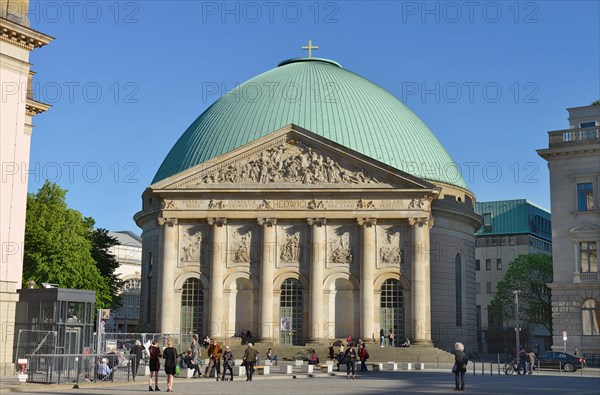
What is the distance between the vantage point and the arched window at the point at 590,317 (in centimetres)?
5928

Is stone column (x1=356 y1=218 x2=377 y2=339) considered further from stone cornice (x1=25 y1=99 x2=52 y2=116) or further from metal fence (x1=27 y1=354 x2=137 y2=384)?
metal fence (x1=27 y1=354 x2=137 y2=384)

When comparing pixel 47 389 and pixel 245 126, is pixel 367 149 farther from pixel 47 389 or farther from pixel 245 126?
pixel 47 389

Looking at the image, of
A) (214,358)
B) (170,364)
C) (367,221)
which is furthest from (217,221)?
(170,364)

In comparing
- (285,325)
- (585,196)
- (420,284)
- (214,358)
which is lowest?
(214,358)

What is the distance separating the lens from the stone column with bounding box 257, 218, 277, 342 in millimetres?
62812

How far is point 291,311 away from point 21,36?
1305 inches

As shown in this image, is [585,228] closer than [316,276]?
Yes

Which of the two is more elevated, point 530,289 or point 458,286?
point 530,289

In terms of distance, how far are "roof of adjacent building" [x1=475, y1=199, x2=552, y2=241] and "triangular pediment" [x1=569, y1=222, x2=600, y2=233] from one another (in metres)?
54.7

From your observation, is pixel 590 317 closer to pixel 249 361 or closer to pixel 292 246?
pixel 292 246

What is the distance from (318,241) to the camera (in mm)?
63125

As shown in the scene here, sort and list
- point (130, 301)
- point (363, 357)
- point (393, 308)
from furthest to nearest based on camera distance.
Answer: point (130, 301) < point (393, 308) < point (363, 357)

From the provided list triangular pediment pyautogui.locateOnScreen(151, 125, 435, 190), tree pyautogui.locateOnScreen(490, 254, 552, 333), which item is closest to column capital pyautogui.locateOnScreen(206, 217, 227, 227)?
triangular pediment pyautogui.locateOnScreen(151, 125, 435, 190)

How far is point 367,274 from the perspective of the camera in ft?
205
